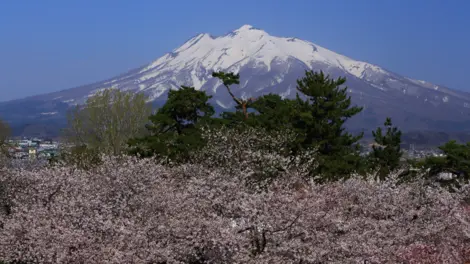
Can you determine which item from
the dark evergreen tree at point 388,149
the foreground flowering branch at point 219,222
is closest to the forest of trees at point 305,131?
the dark evergreen tree at point 388,149

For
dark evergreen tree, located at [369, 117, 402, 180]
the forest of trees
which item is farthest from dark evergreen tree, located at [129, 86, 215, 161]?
dark evergreen tree, located at [369, 117, 402, 180]

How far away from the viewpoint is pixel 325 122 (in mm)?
30891

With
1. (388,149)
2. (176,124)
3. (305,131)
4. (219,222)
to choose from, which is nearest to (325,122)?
(305,131)

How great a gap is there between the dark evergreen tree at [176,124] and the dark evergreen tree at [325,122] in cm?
441

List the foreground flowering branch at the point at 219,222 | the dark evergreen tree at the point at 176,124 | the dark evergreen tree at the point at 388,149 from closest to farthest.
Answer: the foreground flowering branch at the point at 219,222 < the dark evergreen tree at the point at 176,124 < the dark evergreen tree at the point at 388,149

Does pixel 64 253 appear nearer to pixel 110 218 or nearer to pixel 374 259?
pixel 110 218

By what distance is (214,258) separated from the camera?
11695 mm

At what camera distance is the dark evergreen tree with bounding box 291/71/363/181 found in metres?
30.0

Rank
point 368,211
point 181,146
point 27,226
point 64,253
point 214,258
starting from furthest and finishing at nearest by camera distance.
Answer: point 181,146
point 368,211
point 27,226
point 64,253
point 214,258

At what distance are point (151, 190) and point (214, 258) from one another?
4593 mm

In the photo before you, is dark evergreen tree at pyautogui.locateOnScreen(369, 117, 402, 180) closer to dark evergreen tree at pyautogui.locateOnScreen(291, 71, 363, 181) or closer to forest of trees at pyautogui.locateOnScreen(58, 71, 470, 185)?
forest of trees at pyautogui.locateOnScreen(58, 71, 470, 185)

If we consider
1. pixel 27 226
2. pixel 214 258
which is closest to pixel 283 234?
pixel 214 258

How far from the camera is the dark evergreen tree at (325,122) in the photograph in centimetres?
3005

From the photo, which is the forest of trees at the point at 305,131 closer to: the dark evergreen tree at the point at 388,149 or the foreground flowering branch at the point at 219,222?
the dark evergreen tree at the point at 388,149
